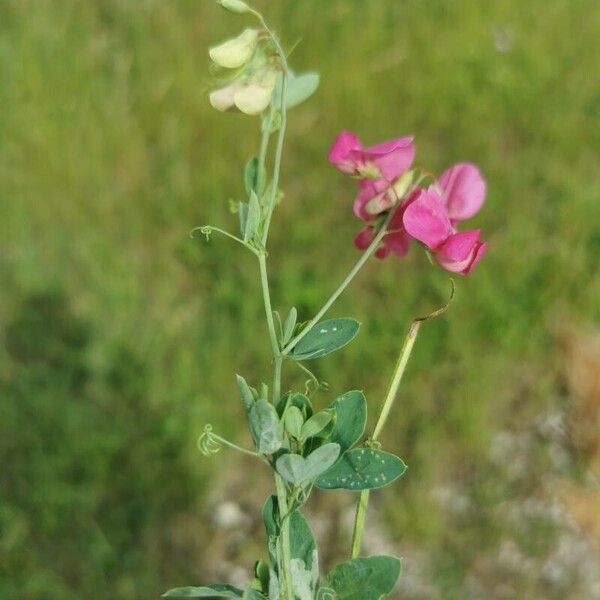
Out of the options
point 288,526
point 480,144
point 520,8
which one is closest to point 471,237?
point 288,526

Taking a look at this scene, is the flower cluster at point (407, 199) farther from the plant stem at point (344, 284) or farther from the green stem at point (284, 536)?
the green stem at point (284, 536)

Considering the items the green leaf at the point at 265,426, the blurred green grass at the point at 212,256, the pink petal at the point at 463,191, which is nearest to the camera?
the green leaf at the point at 265,426

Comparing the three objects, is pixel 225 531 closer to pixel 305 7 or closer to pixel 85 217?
pixel 85 217

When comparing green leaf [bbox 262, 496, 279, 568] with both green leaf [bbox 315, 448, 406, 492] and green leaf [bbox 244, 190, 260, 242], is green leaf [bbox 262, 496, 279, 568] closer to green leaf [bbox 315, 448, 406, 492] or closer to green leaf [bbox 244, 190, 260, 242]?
green leaf [bbox 315, 448, 406, 492]

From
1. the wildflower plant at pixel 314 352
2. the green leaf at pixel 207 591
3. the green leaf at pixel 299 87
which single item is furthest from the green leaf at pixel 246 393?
the green leaf at pixel 299 87

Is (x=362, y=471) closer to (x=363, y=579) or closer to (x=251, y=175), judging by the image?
(x=363, y=579)

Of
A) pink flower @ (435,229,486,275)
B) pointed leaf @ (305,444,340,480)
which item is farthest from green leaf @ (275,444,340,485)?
pink flower @ (435,229,486,275)
